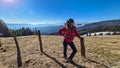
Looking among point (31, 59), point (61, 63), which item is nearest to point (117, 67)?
point (61, 63)

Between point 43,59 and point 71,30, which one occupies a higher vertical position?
point 71,30

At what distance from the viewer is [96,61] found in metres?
7.76

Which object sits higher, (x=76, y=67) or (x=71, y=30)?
(x=71, y=30)

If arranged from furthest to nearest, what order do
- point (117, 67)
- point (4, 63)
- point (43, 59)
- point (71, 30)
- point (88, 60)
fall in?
point (4, 63) → point (43, 59) → point (88, 60) → point (71, 30) → point (117, 67)

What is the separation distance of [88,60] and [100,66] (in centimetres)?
93

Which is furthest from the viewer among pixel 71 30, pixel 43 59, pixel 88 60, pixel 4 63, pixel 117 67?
pixel 4 63

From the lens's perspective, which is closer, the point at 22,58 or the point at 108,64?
the point at 108,64

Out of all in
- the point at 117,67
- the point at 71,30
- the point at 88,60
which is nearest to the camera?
the point at 117,67

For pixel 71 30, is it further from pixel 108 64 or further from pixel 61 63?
pixel 108 64

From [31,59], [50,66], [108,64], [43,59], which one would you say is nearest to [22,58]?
[31,59]

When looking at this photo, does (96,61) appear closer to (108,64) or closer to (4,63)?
(108,64)

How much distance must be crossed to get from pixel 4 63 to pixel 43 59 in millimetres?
2588

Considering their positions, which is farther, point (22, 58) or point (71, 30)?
point (22, 58)

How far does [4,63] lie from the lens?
30.1 ft
